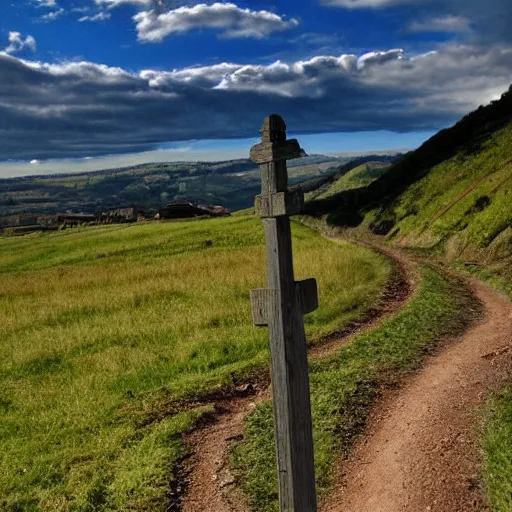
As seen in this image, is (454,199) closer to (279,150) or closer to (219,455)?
(219,455)

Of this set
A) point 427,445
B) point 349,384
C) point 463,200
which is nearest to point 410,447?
point 427,445

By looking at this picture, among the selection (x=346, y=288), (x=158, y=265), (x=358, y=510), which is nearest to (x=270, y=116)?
(x=358, y=510)

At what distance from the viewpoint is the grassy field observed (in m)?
8.43

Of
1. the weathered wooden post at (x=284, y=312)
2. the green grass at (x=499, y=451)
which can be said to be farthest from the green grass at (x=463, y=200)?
the weathered wooden post at (x=284, y=312)

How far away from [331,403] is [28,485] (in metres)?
5.75

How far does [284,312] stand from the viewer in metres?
5.15

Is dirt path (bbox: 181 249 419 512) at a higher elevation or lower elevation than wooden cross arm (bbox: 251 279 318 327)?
lower

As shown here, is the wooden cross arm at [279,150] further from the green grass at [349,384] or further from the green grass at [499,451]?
the green grass at [499,451]

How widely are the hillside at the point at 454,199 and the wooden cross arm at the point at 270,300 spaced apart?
1701 cm

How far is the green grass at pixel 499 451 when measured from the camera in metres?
7.15

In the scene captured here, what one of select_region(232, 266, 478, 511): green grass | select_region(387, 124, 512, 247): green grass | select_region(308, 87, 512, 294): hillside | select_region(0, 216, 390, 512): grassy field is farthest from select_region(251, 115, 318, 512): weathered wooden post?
select_region(387, 124, 512, 247): green grass

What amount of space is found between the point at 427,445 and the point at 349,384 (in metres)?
2.60

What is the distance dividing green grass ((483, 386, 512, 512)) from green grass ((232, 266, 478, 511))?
2217 mm

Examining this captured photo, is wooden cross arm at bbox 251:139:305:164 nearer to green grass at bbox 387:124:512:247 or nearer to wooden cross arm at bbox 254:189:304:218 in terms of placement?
wooden cross arm at bbox 254:189:304:218
